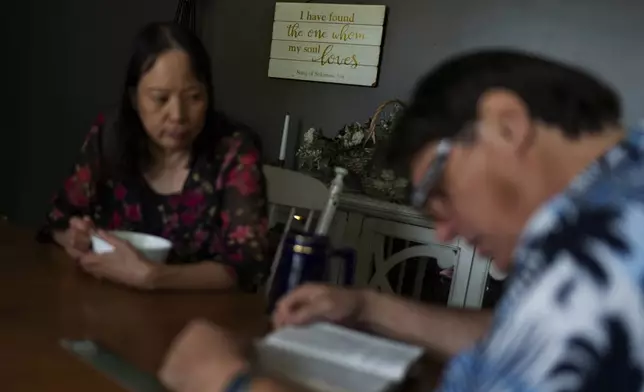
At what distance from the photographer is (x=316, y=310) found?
1014mm

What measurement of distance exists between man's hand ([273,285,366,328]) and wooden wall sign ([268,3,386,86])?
5.11 feet

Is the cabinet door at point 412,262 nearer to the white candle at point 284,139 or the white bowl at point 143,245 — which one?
the white candle at point 284,139

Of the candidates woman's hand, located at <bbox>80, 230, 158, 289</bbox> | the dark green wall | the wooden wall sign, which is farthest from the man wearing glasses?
the wooden wall sign

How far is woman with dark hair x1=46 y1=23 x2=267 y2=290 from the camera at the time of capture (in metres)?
1.40

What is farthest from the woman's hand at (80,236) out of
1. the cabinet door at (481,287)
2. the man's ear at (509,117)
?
the cabinet door at (481,287)

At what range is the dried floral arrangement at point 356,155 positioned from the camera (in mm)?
2143

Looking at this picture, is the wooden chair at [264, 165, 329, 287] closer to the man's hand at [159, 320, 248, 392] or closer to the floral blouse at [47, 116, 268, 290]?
the floral blouse at [47, 116, 268, 290]

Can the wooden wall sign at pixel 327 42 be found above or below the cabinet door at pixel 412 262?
above

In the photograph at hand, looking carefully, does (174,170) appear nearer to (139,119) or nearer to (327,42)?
(139,119)

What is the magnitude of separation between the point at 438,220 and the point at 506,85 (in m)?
0.19

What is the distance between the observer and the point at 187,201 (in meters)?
1.48

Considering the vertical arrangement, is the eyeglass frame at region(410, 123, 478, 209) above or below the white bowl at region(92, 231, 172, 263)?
above

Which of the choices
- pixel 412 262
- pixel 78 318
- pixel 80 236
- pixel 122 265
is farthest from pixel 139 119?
pixel 412 262

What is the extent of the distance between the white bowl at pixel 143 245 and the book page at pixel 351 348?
14.2 inches
